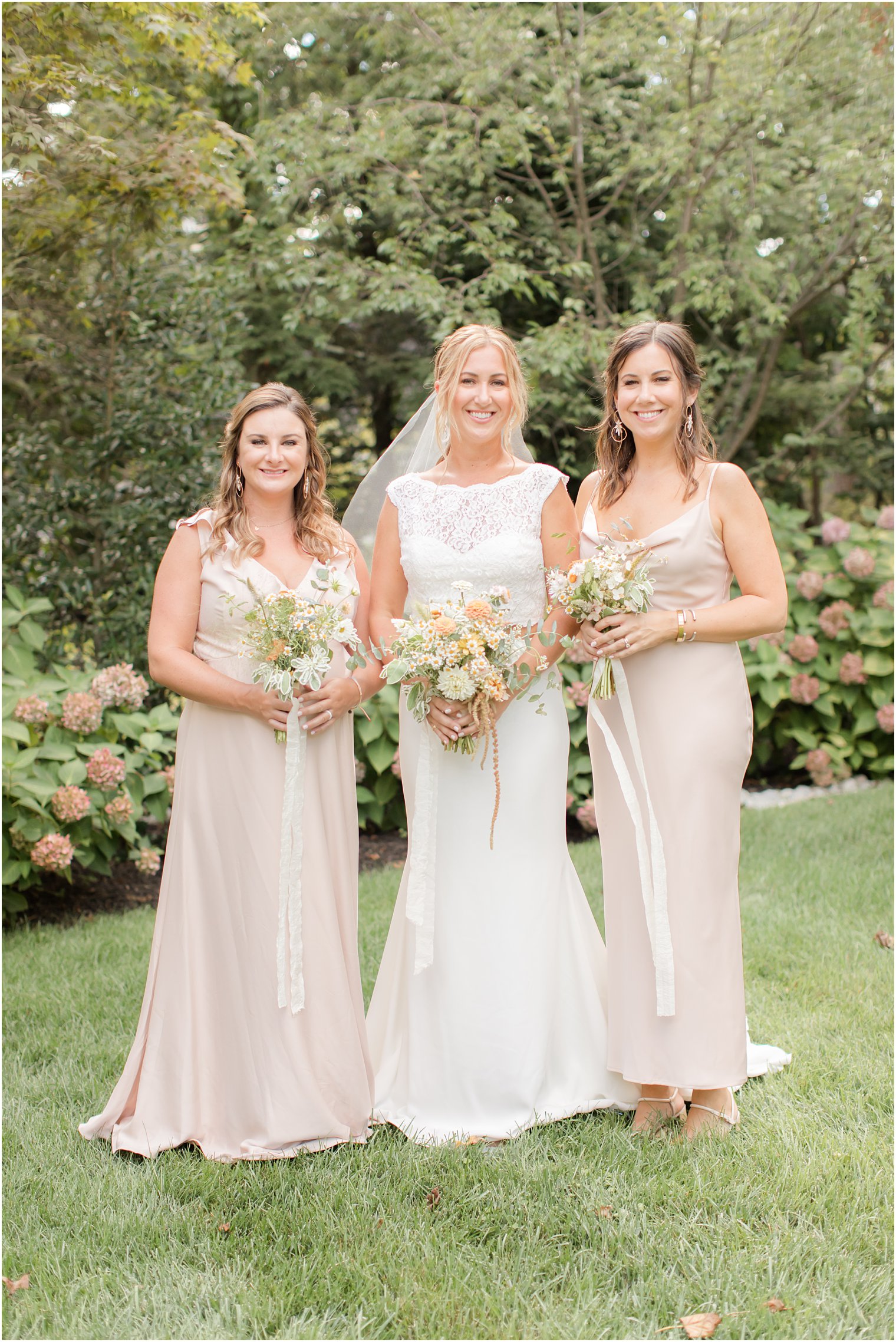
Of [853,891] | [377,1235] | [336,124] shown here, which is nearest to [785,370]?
[336,124]

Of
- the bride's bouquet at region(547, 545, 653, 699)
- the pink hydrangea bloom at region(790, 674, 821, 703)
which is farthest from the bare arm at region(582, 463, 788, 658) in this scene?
the pink hydrangea bloom at region(790, 674, 821, 703)

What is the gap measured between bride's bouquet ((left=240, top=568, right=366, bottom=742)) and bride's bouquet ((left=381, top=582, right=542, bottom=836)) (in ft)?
0.66

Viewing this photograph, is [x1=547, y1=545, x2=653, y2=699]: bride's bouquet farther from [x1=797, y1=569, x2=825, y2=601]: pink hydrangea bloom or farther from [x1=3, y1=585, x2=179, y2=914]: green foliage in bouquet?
[x1=797, y1=569, x2=825, y2=601]: pink hydrangea bloom

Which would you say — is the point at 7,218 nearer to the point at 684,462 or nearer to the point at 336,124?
the point at 336,124

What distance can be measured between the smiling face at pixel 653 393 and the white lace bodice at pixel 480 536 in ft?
1.09

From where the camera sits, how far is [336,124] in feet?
28.7

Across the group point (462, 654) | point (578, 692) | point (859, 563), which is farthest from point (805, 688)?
point (462, 654)

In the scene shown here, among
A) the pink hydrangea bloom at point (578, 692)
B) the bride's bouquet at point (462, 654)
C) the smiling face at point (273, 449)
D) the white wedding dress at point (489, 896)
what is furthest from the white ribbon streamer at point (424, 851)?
the pink hydrangea bloom at point (578, 692)

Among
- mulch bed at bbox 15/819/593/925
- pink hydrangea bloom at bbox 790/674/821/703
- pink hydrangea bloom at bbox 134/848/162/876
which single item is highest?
pink hydrangea bloom at bbox 790/674/821/703

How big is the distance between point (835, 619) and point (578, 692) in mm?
2785

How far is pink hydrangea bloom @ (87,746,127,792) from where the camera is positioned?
5.82m

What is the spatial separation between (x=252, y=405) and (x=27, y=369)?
5.11 meters

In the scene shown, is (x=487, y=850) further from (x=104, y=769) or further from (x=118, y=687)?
(x=118, y=687)

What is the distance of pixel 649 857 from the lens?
3680 millimetres
